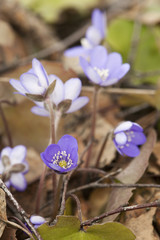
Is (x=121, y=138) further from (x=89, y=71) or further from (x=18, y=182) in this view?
(x=18, y=182)

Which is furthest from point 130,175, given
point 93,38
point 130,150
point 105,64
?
point 93,38

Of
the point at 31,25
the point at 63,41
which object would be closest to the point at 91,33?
the point at 63,41

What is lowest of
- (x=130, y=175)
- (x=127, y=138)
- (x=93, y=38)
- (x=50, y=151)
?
(x=130, y=175)

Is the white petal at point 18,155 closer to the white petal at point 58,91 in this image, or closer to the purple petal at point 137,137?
the white petal at point 58,91

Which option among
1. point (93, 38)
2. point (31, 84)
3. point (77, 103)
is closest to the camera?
point (31, 84)

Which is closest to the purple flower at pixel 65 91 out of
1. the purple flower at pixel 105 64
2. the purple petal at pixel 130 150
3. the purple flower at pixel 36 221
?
the purple flower at pixel 105 64

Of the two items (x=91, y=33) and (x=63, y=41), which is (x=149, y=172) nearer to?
(x=91, y=33)
